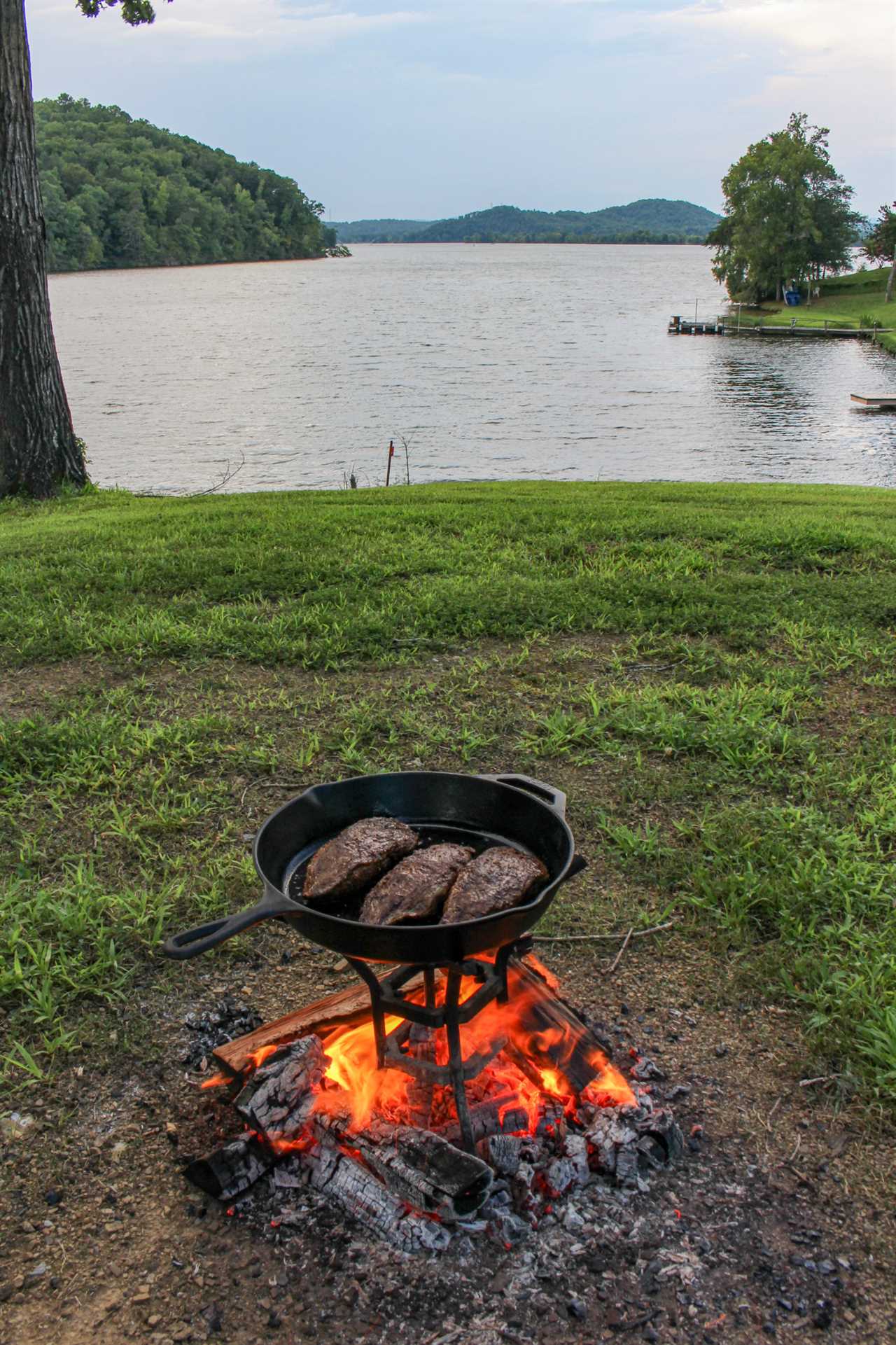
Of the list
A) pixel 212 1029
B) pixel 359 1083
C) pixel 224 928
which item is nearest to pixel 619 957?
pixel 359 1083

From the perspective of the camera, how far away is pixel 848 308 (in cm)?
6738

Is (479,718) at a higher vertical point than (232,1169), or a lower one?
higher

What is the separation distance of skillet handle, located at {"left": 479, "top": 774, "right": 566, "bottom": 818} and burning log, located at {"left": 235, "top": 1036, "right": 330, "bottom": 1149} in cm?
84

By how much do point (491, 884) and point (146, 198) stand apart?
12583 centimetres

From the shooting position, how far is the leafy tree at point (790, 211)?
223ft

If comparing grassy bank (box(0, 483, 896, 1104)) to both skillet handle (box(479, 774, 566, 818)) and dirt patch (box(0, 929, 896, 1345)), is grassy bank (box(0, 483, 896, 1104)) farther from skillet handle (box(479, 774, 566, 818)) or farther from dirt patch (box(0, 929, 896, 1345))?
→ skillet handle (box(479, 774, 566, 818))

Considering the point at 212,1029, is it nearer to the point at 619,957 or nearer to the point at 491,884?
the point at 491,884

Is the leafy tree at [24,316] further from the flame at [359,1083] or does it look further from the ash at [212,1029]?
the flame at [359,1083]

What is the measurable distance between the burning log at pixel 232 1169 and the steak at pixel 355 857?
0.59 metres

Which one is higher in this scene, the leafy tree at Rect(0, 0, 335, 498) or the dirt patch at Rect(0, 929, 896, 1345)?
the leafy tree at Rect(0, 0, 335, 498)

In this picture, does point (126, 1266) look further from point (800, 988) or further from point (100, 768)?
point (100, 768)

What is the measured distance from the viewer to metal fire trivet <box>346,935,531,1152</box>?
86.8 inches

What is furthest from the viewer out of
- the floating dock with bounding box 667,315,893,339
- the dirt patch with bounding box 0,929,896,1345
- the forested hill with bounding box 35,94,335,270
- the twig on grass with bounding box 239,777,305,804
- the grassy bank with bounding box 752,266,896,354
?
the forested hill with bounding box 35,94,335,270

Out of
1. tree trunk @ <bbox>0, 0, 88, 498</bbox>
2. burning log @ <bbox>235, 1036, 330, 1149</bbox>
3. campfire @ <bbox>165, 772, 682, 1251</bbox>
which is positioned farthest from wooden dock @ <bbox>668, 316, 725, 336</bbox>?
burning log @ <bbox>235, 1036, 330, 1149</bbox>
